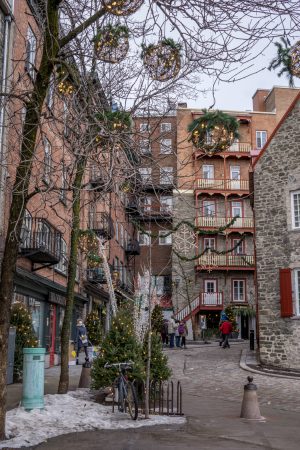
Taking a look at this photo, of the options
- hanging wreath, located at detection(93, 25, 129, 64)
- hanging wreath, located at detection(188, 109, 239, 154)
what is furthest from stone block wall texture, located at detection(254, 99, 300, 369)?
hanging wreath, located at detection(93, 25, 129, 64)

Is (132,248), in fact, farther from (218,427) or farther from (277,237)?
(218,427)

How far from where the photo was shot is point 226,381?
16.1 metres

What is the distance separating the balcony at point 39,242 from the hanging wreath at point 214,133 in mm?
9897

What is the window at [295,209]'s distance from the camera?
62.3ft

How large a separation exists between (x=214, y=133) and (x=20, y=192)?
275 centimetres

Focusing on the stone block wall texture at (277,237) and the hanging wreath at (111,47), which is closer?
the hanging wreath at (111,47)

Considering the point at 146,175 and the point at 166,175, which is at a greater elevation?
the point at 146,175

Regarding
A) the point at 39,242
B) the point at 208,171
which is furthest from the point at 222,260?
the point at 39,242

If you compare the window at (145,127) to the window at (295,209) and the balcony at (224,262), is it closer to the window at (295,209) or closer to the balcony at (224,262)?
the window at (295,209)

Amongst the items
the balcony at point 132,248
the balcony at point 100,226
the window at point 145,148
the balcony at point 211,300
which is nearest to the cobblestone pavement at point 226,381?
the window at point 145,148

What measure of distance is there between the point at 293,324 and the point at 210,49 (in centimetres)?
1295

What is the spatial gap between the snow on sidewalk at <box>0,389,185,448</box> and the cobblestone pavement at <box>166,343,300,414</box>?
4.01 meters

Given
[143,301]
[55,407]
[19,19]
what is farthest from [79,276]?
[55,407]

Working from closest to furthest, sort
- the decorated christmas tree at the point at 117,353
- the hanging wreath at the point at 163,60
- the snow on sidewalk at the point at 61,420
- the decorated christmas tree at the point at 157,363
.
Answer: the hanging wreath at the point at 163,60 → the snow on sidewalk at the point at 61,420 → the decorated christmas tree at the point at 117,353 → the decorated christmas tree at the point at 157,363
